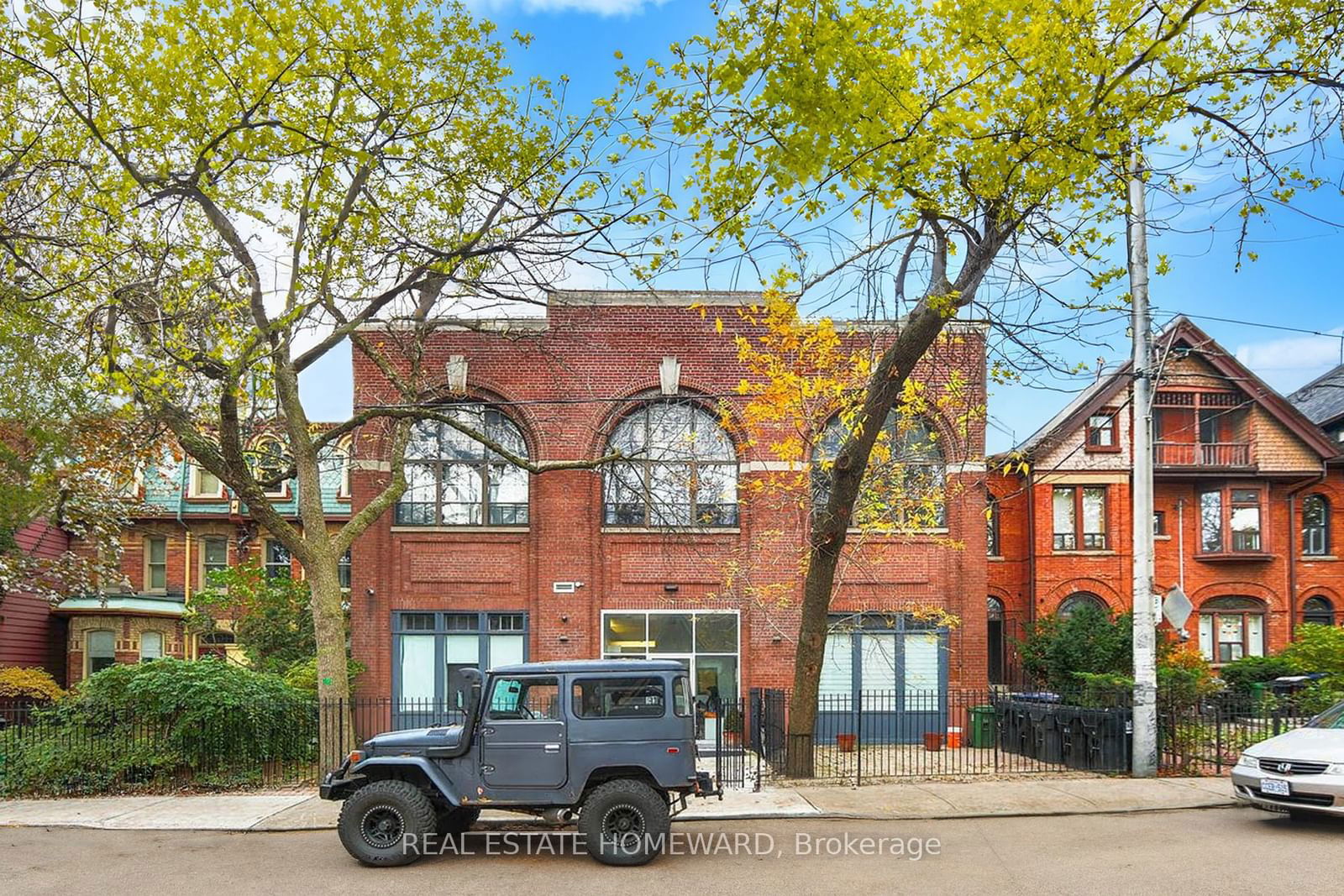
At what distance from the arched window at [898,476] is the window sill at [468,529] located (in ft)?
19.8

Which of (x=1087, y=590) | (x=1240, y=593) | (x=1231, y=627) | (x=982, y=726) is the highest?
(x=1087, y=590)

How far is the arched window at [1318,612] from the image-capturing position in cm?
3127

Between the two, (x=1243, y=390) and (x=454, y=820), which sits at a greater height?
(x=1243, y=390)

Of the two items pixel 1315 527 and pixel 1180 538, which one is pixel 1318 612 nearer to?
pixel 1315 527

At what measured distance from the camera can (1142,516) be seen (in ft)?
51.9

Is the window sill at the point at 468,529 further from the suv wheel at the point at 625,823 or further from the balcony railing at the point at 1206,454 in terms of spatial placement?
the balcony railing at the point at 1206,454

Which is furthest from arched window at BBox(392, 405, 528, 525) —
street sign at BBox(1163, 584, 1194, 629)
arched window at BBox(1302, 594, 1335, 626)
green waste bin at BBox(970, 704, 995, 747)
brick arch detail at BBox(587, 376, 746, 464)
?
arched window at BBox(1302, 594, 1335, 626)

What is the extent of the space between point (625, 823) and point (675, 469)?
476 inches

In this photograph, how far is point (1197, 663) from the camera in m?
22.7

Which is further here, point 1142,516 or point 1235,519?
point 1235,519

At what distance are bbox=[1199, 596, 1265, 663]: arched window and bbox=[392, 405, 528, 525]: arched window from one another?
806 inches

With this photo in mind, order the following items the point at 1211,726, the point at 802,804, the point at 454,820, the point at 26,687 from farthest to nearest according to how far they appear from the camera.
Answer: the point at 26,687, the point at 1211,726, the point at 802,804, the point at 454,820

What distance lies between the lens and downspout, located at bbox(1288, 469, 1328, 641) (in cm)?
3059

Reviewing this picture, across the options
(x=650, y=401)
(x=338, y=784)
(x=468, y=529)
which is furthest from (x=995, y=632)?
(x=338, y=784)
